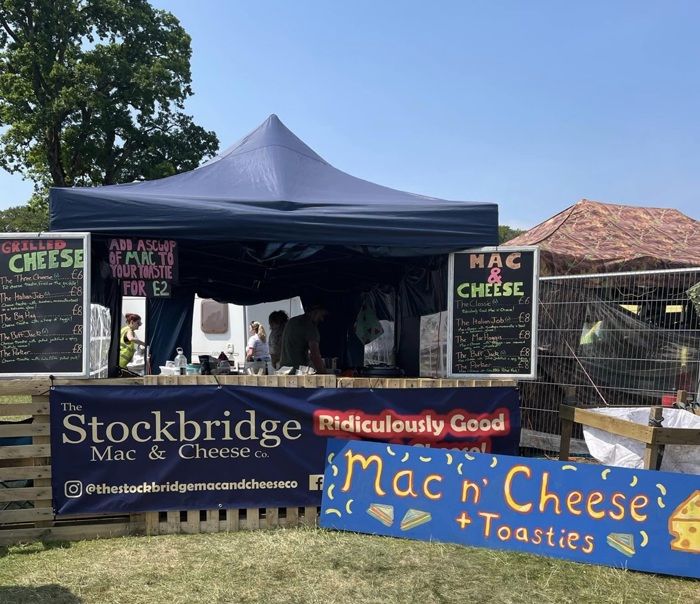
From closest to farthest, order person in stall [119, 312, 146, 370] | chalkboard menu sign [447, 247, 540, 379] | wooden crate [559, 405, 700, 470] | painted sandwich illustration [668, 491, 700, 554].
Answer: painted sandwich illustration [668, 491, 700, 554], wooden crate [559, 405, 700, 470], chalkboard menu sign [447, 247, 540, 379], person in stall [119, 312, 146, 370]

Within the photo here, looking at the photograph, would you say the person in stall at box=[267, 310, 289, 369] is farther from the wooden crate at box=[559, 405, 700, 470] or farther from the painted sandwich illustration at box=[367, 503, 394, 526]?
the wooden crate at box=[559, 405, 700, 470]

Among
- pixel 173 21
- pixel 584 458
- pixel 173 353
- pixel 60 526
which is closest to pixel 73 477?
pixel 60 526

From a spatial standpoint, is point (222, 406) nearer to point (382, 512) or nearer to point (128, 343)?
point (382, 512)

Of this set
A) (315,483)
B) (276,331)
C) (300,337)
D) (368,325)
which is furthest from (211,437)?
(276,331)

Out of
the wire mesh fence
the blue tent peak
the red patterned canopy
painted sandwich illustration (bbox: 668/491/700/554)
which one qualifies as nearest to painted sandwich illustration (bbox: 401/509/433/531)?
painted sandwich illustration (bbox: 668/491/700/554)

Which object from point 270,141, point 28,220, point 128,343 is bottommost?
point 128,343

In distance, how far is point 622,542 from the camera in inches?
151

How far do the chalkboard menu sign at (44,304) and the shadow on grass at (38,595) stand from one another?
1463 millimetres

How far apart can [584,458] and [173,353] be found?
23.1 feet

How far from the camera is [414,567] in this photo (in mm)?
3729

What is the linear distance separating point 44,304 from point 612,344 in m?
5.89

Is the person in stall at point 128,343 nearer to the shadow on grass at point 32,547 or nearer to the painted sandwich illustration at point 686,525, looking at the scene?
the shadow on grass at point 32,547

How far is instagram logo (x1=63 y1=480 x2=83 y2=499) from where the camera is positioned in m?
4.21

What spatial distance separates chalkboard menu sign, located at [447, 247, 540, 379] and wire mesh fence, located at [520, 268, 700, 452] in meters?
1.56
